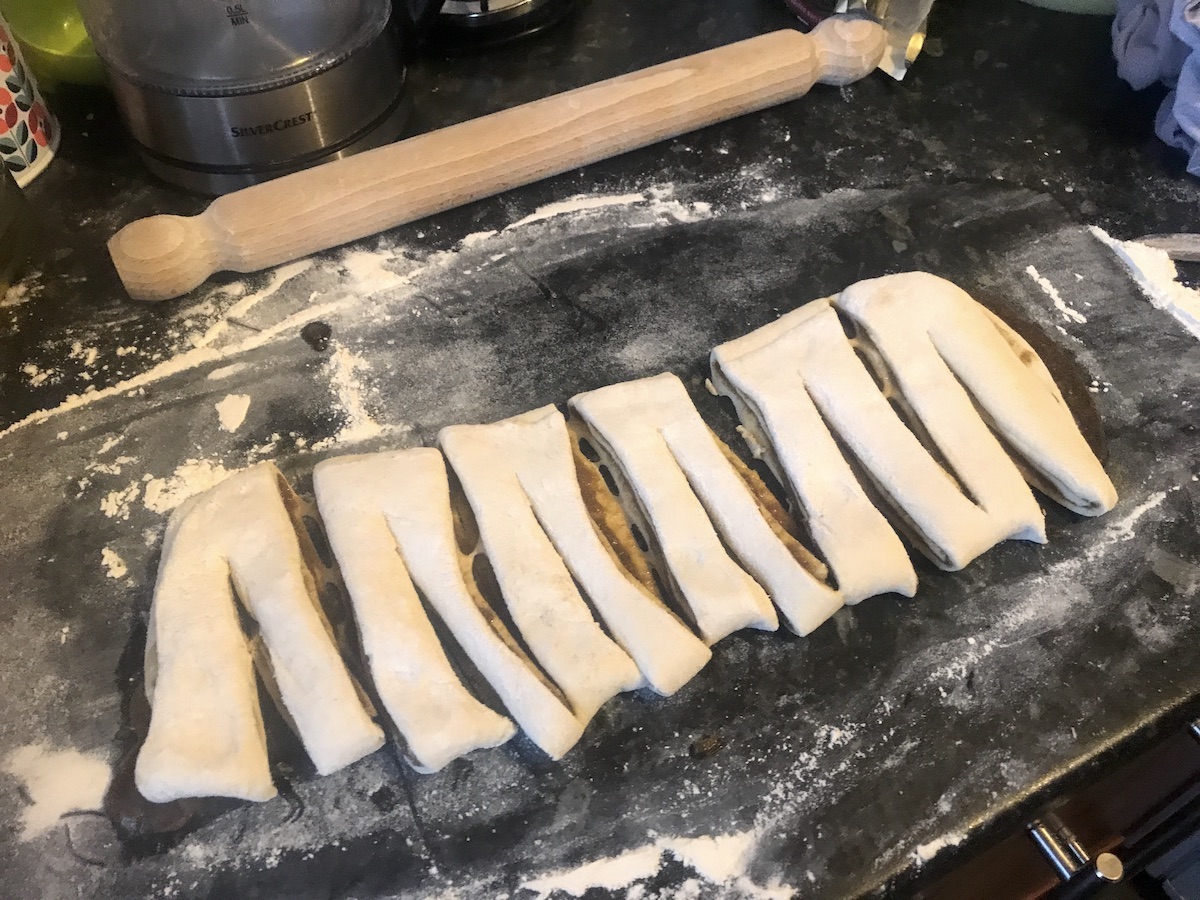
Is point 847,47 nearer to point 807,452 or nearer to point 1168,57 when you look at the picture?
point 1168,57

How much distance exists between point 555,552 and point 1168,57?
128 cm

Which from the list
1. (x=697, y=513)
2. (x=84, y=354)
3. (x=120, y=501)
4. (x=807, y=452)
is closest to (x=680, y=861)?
(x=697, y=513)

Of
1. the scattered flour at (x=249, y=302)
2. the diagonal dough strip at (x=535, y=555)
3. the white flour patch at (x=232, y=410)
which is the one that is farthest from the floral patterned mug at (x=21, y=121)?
the diagonal dough strip at (x=535, y=555)

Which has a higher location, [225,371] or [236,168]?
[236,168]

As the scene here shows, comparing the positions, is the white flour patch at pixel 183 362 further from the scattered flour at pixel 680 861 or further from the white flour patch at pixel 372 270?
the scattered flour at pixel 680 861

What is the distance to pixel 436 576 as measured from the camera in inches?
38.5

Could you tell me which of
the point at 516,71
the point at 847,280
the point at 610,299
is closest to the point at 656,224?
the point at 610,299

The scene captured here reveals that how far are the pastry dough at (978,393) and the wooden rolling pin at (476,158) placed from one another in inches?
16.8

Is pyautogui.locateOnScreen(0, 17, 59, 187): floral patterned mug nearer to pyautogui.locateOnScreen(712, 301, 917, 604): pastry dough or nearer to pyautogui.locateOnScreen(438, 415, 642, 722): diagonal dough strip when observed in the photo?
pyautogui.locateOnScreen(438, 415, 642, 722): diagonal dough strip

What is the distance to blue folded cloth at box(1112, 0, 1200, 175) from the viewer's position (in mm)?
1346

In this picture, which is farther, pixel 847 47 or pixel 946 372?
pixel 847 47

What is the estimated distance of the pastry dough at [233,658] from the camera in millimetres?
867

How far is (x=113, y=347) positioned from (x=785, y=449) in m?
0.88

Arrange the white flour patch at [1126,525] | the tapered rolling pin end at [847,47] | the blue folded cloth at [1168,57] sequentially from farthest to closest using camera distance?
1. the tapered rolling pin end at [847,47]
2. the blue folded cloth at [1168,57]
3. the white flour patch at [1126,525]
